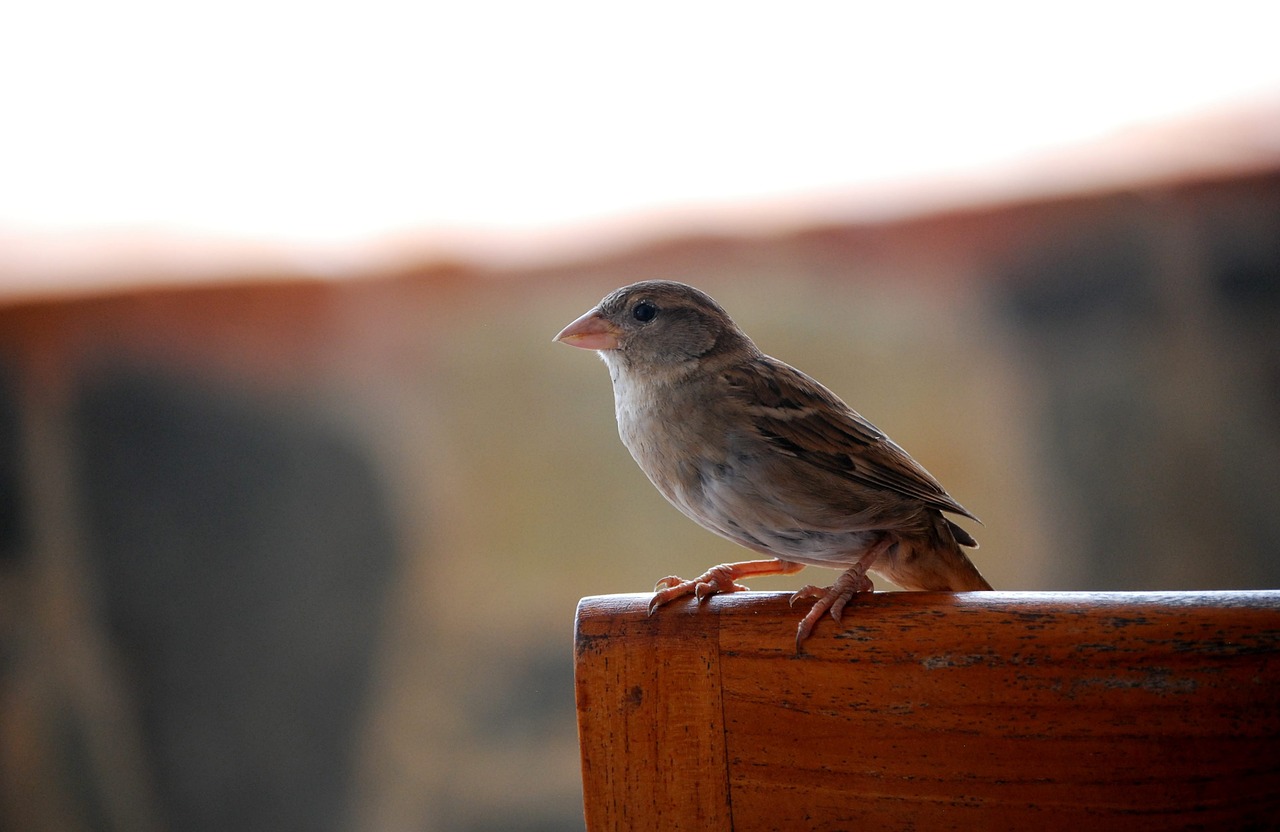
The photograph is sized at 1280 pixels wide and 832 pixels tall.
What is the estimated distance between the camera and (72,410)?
2570mm

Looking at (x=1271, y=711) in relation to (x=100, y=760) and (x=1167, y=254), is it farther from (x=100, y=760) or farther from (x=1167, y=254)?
(x=100, y=760)

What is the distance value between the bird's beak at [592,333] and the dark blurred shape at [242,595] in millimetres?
1301

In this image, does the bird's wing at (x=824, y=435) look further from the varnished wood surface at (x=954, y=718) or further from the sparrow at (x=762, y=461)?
the varnished wood surface at (x=954, y=718)

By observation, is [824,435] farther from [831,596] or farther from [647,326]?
[831,596]

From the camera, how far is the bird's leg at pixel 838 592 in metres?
0.77

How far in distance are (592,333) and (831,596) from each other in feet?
2.34

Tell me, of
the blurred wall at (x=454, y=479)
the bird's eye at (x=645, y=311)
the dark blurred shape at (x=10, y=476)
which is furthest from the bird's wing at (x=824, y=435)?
the dark blurred shape at (x=10, y=476)

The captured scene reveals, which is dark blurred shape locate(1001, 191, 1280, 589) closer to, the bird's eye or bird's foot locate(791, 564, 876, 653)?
the bird's eye

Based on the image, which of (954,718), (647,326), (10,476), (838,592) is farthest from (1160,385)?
(10,476)

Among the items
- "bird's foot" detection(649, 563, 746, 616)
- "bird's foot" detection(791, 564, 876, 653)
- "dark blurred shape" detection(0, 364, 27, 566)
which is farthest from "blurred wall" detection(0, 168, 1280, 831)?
"bird's foot" detection(791, 564, 876, 653)

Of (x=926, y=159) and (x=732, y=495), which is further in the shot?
(x=926, y=159)

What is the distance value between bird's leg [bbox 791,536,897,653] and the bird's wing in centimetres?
10

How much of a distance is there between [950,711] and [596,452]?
78.2 inches

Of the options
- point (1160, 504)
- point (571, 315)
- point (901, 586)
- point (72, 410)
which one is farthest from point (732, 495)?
point (72, 410)
